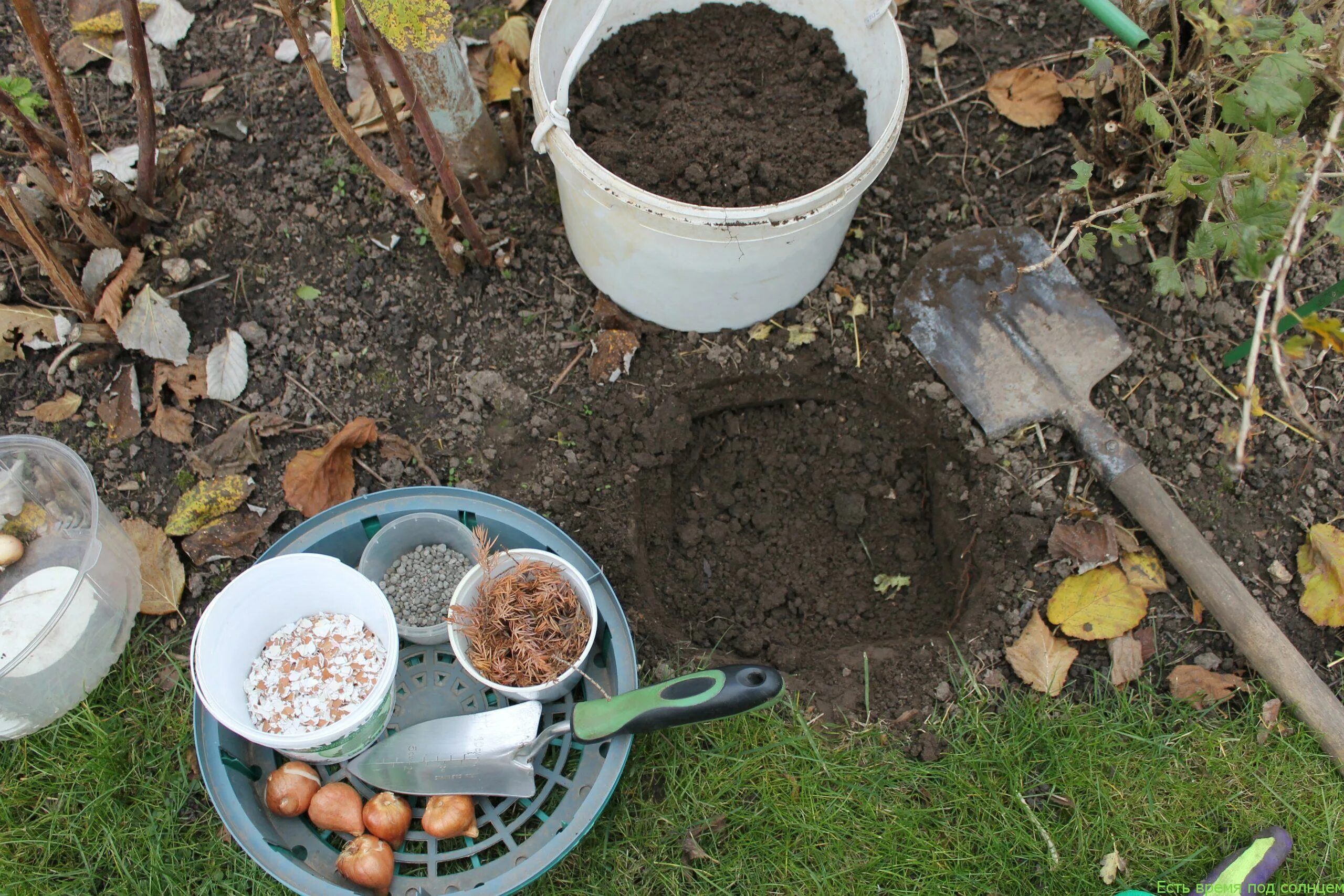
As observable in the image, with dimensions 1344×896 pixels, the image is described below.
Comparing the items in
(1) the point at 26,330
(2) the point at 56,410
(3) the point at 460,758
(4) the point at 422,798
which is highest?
(1) the point at 26,330

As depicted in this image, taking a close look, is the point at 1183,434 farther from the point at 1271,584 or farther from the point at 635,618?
the point at 635,618

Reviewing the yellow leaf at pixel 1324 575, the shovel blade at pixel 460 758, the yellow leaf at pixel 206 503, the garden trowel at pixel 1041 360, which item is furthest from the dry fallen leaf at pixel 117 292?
the yellow leaf at pixel 1324 575

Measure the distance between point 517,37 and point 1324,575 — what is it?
220 centimetres

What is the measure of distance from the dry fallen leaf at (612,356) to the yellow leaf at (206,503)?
0.79 m

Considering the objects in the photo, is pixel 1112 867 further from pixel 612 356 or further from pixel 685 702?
pixel 612 356

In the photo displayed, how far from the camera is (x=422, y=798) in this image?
5.61ft

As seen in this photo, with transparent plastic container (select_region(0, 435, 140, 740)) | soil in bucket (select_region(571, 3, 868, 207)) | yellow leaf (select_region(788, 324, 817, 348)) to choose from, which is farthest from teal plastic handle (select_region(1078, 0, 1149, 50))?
transparent plastic container (select_region(0, 435, 140, 740))

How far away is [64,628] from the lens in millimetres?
1727

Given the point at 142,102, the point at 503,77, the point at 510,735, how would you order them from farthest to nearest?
1. the point at 503,77
2. the point at 142,102
3. the point at 510,735

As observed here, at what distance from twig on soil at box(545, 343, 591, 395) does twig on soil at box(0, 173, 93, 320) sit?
3.34 feet

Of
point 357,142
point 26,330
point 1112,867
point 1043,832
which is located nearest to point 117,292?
point 26,330

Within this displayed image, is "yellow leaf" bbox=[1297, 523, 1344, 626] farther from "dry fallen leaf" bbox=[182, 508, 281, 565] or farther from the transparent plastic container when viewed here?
the transparent plastic container

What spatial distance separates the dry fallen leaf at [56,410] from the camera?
6.45 ft

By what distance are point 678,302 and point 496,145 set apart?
591 millimetres
